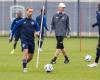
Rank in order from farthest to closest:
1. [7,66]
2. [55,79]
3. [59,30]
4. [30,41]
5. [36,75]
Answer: [59,30], [7,66], [30,41], [36,75], [55,79]

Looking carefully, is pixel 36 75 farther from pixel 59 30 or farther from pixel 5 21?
pixel 5 21

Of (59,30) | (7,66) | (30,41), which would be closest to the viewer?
(30,41)

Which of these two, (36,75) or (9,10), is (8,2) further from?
(36,75)

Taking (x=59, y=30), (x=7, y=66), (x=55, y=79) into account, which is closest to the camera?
(x=55, y=79)

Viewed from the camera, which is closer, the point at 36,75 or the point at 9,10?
the point at 36,75

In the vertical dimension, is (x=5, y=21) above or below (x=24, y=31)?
below

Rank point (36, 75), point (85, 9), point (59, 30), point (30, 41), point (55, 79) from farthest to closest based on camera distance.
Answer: point (85, 9) → point (59, 30) → point (30, 41) → point (36, 75) → point (55, 79)

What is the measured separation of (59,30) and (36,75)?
5003 mm

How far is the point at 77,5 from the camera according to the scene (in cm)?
5184

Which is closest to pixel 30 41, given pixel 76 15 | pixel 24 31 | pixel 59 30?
pixel 24 31

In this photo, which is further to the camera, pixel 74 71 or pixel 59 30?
pixel 59 30

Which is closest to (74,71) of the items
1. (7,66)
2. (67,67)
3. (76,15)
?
(67,67)

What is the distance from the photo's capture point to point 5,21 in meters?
52.0

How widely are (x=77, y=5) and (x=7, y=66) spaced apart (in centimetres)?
3195
